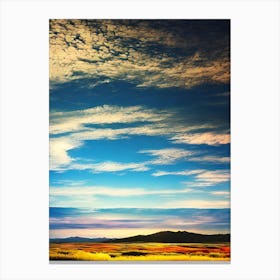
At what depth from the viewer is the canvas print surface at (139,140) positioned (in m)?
5.06

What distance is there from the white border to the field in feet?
0.23

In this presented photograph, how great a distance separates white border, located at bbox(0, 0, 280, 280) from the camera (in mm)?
5027

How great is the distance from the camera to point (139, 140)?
514 cm

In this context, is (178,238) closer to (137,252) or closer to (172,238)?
(172,238)

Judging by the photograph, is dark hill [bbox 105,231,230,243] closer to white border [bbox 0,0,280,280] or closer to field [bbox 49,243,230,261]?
field [bbox 49,243,230,261]

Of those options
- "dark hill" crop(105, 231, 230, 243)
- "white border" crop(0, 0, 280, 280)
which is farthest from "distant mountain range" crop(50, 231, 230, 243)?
"white border" crop(0, 0, 280, 280)

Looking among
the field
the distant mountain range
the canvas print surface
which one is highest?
the canvas print surface

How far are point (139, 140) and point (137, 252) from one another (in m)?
1.00
